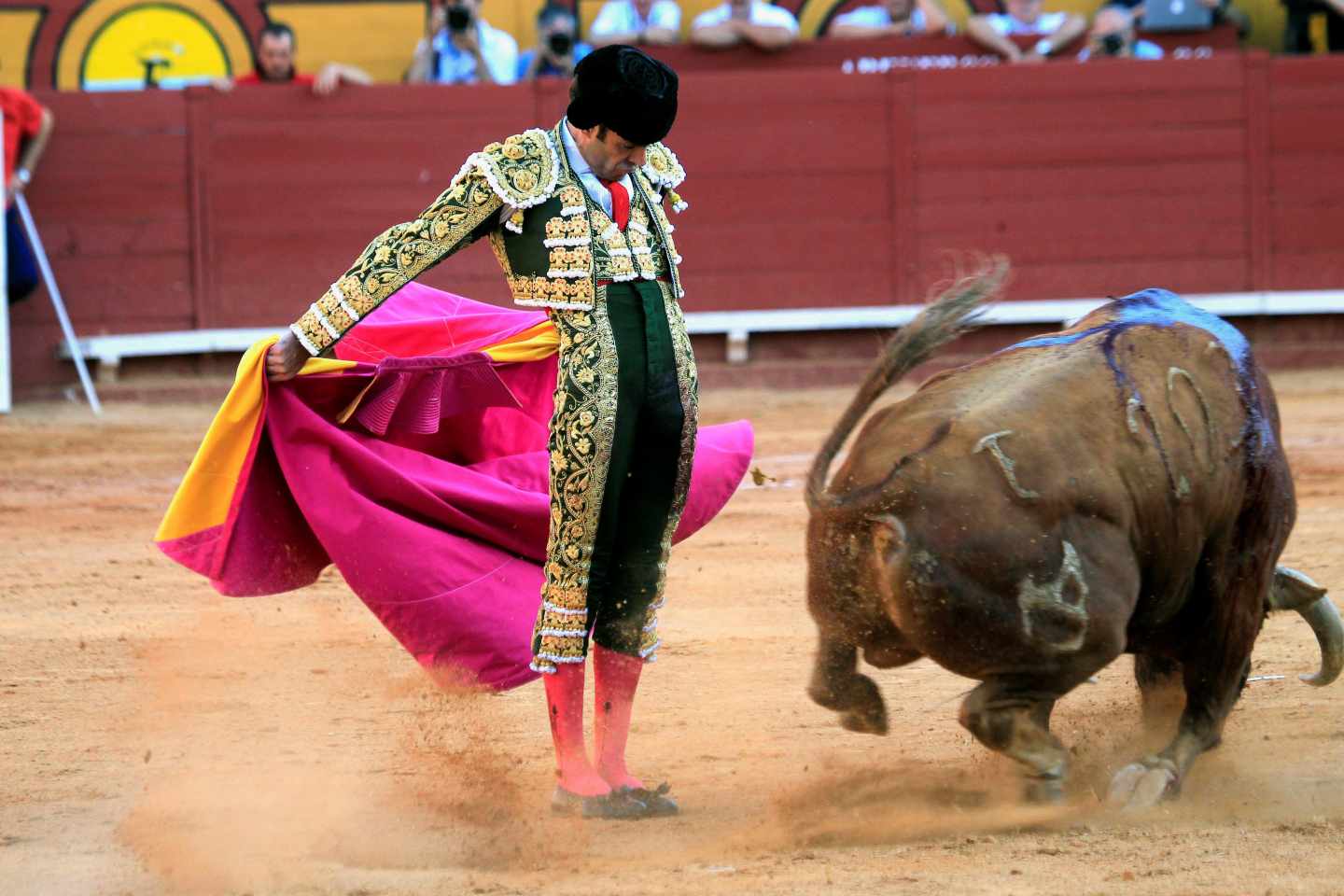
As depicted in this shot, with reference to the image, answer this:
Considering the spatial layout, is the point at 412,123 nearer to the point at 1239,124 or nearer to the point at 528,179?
the point at 1239,124

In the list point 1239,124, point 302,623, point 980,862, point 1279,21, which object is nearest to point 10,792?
point 302,623

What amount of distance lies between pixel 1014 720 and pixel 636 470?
720 mm

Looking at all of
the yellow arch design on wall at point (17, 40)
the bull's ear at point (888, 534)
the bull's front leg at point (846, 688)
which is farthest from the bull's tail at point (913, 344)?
the yellow arch design on wall at point (17, 40)

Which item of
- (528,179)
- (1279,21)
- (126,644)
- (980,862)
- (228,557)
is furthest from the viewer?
(1279,21)

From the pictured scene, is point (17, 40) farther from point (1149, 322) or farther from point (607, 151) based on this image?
point (1149, 322)

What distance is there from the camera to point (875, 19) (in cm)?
895

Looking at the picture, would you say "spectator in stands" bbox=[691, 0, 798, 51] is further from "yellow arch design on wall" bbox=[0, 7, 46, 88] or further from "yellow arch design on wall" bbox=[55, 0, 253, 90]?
"yellow arch design on wall" bbox=[0, 7, 46, 88]

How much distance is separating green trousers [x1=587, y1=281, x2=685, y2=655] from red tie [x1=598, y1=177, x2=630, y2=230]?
101mm

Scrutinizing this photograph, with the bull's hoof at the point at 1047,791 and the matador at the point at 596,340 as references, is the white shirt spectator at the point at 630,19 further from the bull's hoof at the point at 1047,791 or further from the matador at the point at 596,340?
the bull's hoof at the point at 1047,791

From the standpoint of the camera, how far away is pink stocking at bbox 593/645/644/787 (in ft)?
9.52

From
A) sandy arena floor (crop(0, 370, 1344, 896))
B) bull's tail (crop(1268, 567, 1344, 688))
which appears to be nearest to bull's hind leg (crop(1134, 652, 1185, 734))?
sandy arena floor (crop(0, 370, 1344, 896))

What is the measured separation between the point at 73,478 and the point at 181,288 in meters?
2.30

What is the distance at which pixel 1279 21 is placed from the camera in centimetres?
939

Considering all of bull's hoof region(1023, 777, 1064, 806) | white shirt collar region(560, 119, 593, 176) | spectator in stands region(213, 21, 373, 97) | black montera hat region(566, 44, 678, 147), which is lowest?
bull's hoof region(1023, 777, 1064, 806)
